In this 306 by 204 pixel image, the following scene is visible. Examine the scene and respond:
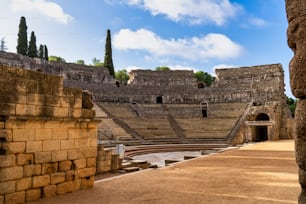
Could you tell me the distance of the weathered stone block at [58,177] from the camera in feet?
21.1

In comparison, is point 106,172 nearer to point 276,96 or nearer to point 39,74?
point 39,74

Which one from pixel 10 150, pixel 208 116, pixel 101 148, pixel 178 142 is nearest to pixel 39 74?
pixel 10 150

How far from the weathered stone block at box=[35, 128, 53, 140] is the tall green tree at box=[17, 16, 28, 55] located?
42.1 metres

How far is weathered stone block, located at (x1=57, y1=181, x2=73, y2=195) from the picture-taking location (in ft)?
21.5

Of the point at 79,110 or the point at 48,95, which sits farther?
the point at 79,110

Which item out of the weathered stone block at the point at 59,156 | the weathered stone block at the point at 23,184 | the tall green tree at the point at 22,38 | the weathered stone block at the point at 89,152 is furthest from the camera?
the tall green tree at the point at 22,38

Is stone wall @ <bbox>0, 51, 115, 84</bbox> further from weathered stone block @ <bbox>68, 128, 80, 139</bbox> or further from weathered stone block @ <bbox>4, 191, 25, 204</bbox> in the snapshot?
weathered stone block @ <bbox>4, 191, 25, 204</bbox>

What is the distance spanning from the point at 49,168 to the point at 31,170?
0.49 m

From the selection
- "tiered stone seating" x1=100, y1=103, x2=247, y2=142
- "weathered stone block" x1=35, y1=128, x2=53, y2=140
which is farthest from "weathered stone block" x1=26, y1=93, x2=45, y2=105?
"tiered stone seating" x1=100, y1=103, x2=247, y2=142

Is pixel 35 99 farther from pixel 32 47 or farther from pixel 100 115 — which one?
pixel 32 47

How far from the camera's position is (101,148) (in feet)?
34.6

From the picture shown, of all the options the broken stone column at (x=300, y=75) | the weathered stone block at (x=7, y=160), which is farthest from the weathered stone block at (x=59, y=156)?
the broken stone column at (x=300, y=75)

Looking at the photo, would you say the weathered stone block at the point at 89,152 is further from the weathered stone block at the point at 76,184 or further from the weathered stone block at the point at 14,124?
the weathered stone block at the point at 14,124

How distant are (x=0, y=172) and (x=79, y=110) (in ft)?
8.27
